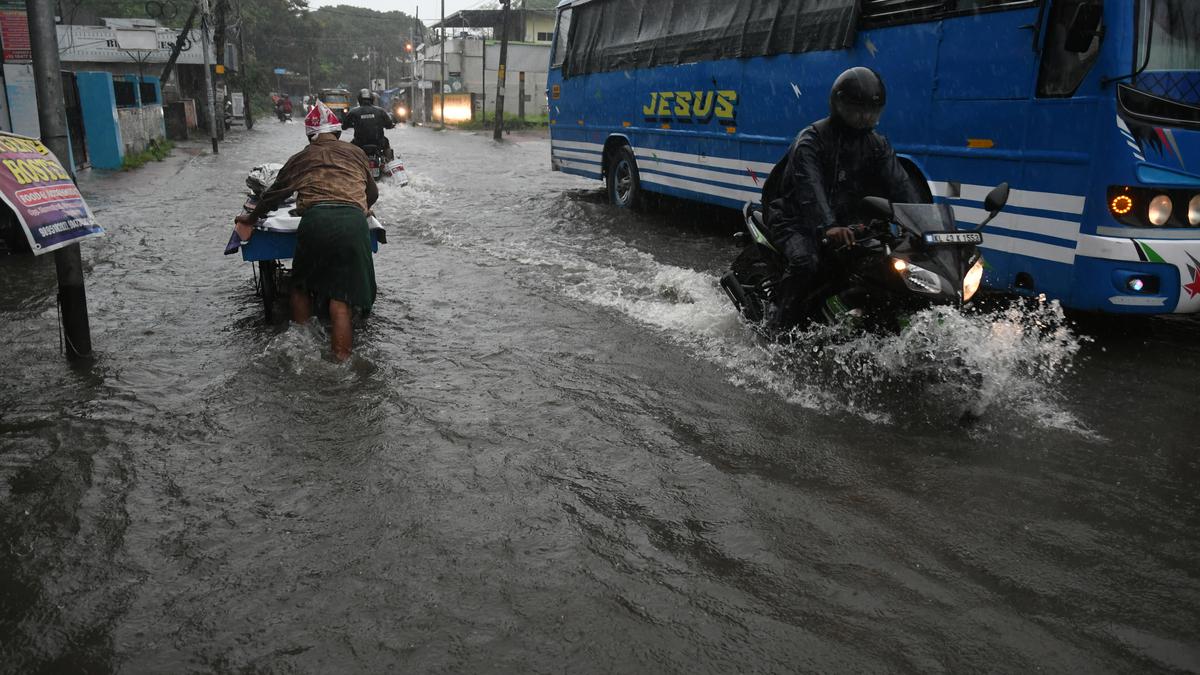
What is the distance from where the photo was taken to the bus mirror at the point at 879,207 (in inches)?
170

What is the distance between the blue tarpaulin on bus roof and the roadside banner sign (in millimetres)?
6604

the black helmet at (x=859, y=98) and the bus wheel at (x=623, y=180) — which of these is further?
the bus wheel at (x=623, y=180)

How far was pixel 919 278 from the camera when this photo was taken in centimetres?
427

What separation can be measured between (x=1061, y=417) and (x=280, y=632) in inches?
161

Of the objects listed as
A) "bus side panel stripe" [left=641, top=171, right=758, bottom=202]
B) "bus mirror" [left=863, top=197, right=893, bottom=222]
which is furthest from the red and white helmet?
"bus side panel stripe" [left=641, top=171, right=758, bottom=202]

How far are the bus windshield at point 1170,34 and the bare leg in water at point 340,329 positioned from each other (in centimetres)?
528

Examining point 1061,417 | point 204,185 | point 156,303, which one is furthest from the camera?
point 204,185

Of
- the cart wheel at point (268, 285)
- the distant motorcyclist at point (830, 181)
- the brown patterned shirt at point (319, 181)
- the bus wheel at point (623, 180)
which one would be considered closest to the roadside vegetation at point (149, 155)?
the bus wheel at point (623, 180)

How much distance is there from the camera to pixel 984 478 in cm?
391

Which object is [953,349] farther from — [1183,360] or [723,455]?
[1183,360]

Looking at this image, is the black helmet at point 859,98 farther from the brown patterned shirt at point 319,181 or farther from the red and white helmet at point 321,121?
the red and white helmet at point 321,121

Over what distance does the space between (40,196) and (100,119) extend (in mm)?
15443

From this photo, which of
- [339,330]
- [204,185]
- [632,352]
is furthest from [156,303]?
[204,185]

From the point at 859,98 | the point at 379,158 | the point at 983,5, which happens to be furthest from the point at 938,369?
the point at 379,158
